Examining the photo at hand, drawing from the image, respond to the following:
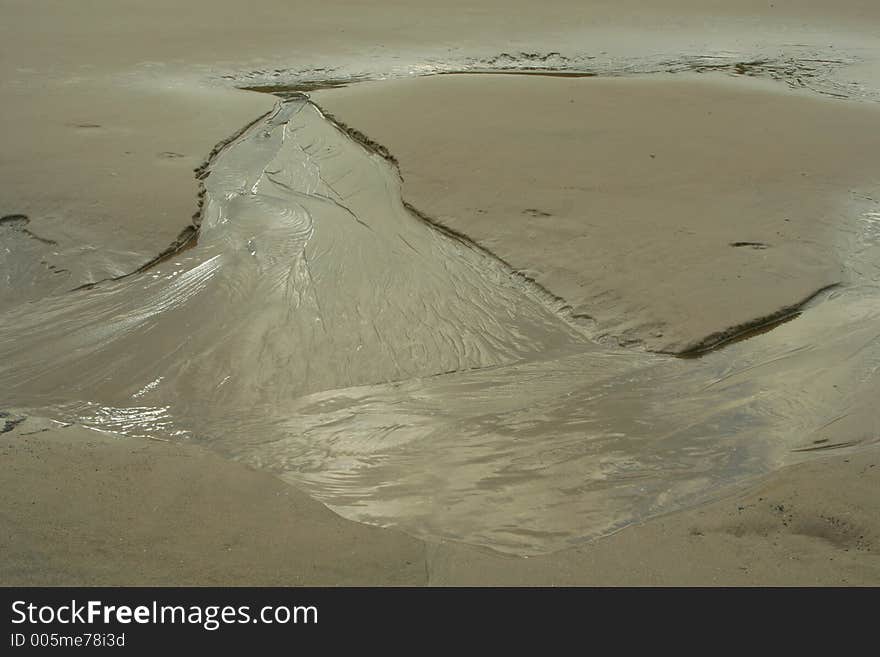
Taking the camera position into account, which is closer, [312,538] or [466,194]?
[312,538]

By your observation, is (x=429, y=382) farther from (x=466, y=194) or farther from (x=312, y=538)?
(x=466, y=194)

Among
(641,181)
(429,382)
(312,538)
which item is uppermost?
(641,181)

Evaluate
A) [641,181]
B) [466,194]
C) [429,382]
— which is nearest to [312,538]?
[429,382]

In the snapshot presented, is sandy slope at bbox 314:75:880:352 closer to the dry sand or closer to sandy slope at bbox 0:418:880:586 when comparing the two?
the dry sand

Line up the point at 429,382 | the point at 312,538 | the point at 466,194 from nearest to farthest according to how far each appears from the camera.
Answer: the point at 312,538 → the point at 429,382 → the point at 466,194

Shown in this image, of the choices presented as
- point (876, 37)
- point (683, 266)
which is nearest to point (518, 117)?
point (683, 266)
